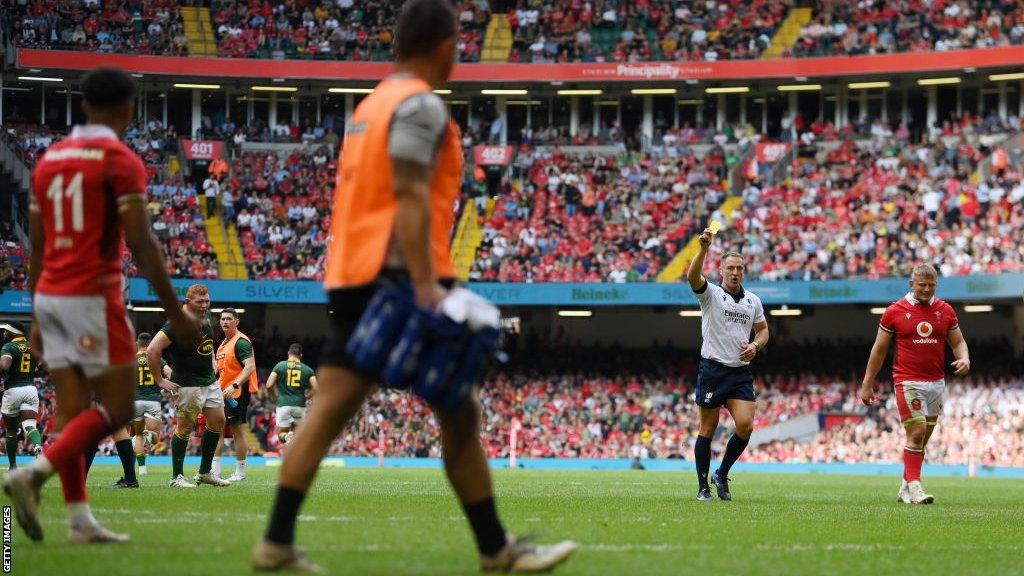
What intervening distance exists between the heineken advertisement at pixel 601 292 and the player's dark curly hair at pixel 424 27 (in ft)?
116

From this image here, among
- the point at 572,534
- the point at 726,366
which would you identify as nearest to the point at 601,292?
the point at 726,366

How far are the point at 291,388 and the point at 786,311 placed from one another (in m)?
26.2

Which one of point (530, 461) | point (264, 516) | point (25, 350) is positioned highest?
point (264, 516)

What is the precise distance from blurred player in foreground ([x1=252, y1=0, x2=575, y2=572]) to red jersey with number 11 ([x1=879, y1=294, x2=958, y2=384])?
32.4 feet

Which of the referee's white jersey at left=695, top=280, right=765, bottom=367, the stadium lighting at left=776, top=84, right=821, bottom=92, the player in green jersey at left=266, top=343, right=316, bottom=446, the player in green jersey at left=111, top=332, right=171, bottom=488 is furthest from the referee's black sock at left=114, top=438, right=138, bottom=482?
the stadium lighting at left=776, top=84, right=821, bottom=92

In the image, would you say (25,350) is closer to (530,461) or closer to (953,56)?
(530,461)

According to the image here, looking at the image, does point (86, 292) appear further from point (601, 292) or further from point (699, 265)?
point (601, 292)

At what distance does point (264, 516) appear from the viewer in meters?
10.2

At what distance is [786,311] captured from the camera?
4550 cm

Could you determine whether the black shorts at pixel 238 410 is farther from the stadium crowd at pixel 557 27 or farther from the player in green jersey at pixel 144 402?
the stadium crowd at pixel 557 27

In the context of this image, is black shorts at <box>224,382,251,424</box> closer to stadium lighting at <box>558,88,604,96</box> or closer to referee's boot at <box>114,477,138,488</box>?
referee's boot at <box>114,477,138,488</box>

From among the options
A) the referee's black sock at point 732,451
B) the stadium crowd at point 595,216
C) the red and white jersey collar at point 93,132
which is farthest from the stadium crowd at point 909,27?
the red and white jersey collar at point 93,132

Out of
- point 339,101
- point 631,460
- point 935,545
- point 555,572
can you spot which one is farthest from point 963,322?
point 555,572

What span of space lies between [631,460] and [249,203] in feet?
55.7
